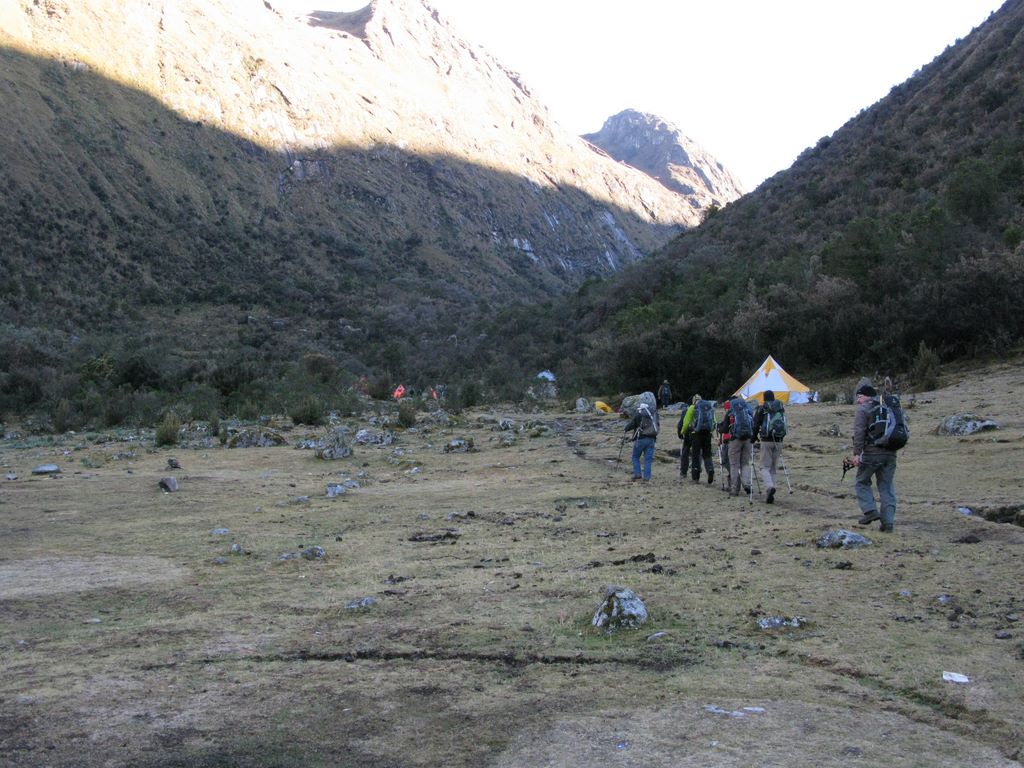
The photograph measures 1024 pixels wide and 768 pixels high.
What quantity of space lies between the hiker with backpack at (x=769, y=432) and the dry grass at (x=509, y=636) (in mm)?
513

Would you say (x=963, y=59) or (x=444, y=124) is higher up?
(x=444, y=124)

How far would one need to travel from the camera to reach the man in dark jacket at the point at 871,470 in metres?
8.57

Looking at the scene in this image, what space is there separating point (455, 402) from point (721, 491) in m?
23.5

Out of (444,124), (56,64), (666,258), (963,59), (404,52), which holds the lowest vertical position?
(666,258)

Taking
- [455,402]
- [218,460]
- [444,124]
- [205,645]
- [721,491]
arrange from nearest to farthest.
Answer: [205,645], [721,491], [218,460], [455,402], [444,124]

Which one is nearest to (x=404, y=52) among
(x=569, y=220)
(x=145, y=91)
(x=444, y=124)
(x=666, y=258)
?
(x=444, y=124)

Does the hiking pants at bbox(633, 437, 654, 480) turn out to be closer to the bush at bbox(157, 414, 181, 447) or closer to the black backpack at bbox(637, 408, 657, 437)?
the black backpack at bbox(637, 408, 657, 437)

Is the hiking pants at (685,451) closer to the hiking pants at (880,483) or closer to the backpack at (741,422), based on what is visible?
the backpack at (741,422)

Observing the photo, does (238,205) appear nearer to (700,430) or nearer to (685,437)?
(685,437)

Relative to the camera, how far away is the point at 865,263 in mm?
33719

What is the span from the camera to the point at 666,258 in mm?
57312

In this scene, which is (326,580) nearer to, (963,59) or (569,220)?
(963,59)

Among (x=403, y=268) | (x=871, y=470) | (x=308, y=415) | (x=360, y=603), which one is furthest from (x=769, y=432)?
(x=403, y=268)

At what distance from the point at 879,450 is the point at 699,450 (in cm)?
534
